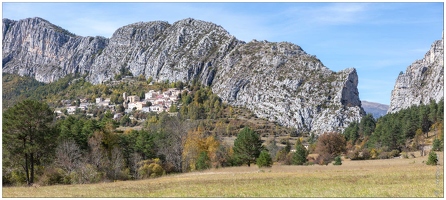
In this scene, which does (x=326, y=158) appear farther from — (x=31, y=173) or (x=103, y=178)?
(x=31, y=173)

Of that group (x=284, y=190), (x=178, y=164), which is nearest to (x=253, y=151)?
(x=178, y=164)

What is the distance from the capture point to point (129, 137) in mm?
90625

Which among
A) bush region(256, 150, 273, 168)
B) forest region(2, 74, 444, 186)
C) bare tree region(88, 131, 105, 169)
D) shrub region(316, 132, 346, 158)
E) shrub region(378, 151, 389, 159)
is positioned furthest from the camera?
shrub region(316, 132, 346, 158)

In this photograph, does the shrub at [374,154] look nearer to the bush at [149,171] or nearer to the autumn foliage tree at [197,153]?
the autumn foliage tree at [197,153]

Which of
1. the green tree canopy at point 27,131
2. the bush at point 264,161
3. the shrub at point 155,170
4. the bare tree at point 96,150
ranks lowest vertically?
the shrub at point 155,170

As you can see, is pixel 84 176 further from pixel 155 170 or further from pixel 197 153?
pixel 197 153

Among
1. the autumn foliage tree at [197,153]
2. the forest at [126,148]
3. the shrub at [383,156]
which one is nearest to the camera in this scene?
the forest at [126,148]

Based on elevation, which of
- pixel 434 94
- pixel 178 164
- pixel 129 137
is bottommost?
pixel 178 164

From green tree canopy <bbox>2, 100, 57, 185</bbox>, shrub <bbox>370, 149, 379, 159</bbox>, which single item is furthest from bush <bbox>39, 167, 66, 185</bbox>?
shrub <bbox>370, 149, 379, 159</bbox>

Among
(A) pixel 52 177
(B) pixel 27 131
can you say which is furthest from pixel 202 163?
(B) pixel 27 131

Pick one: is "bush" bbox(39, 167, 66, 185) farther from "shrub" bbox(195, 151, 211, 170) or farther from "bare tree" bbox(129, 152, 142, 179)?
"shrub" bbox(195, 151, 211, 170)

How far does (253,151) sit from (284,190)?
2244 inches

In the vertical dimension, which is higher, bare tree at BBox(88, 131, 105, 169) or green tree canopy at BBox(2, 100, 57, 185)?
green tree canopy at BBox(2, 100, 57, 185)

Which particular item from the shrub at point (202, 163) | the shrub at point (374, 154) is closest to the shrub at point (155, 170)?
the shrub at point (202, 163)
